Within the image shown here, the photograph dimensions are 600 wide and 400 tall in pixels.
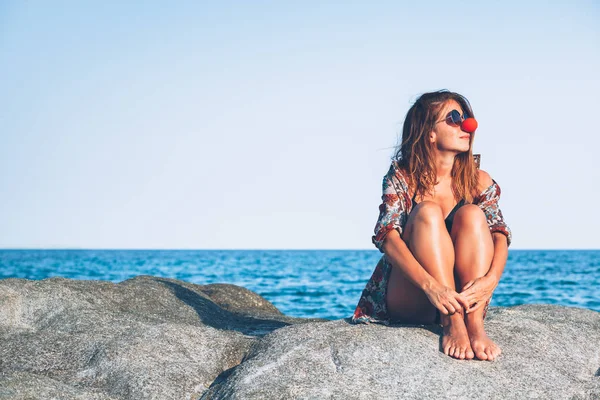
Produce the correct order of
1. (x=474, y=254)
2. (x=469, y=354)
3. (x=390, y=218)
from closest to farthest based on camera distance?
(x=469, y=354)
(x=474, y=254)
(x=390, y=218)

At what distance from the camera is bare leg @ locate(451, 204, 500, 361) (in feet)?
14.7

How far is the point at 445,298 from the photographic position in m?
4.37

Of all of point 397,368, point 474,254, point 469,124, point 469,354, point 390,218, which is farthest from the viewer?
point 469,124

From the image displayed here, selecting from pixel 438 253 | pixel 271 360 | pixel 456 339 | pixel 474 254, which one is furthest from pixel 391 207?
pixel 271 360

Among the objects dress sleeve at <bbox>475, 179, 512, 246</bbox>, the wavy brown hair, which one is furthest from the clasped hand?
the wavy brown hair

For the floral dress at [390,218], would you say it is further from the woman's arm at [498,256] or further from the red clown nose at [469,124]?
the red clown nose at [469,124]

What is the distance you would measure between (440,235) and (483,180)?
2.98ft

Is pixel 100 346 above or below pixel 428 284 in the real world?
below

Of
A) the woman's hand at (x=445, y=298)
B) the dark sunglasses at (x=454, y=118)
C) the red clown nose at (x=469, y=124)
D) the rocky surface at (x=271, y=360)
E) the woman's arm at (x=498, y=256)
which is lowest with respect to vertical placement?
the rocky surface at (x=271, y=360)

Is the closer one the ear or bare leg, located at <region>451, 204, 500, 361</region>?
bare leg, located at <region>451, 204, 500, 361</region>

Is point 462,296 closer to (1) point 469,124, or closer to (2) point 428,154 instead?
(2) point 428,154

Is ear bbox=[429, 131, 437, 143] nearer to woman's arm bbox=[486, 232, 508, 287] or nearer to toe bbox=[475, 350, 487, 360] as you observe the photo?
woman's arm bbox=[486, 232, 508, 287]

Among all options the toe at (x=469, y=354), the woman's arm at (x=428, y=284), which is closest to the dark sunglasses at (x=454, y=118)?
the woman's arm at (x=428, y=284)

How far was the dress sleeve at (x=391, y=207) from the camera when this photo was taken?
474 cm
